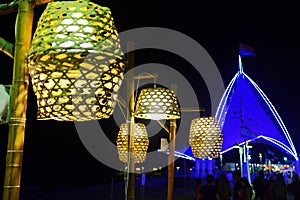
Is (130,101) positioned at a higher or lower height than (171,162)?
higher

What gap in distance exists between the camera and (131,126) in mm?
1856

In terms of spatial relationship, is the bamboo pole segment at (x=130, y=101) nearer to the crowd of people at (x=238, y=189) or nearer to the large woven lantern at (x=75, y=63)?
the large woven lantern at (x=75, y=63)

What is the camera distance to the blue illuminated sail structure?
22.8 metres

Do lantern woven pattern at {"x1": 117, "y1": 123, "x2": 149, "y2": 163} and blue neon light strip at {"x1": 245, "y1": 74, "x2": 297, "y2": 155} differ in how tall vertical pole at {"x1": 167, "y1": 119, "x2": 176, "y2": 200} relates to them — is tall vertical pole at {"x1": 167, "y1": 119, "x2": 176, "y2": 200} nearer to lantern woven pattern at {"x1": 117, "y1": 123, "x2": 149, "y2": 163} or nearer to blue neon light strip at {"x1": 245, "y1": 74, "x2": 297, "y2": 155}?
lantern woven pattern at {"x1": 117, "y1": 123, "x2": 149, "y2": 163}

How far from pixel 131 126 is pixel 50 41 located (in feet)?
3.57

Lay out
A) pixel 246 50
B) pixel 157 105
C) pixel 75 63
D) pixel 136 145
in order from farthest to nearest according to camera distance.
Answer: pixel 246 50
pixel 136 145
pixel 157 105
pixel 75 63

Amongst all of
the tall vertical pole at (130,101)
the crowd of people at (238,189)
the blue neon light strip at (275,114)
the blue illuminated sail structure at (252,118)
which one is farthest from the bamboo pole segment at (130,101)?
the blue neon light strip at (275,114)

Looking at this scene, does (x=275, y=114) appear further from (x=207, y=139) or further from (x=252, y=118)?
(x=207, y=139)

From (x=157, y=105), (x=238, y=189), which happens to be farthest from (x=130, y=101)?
(x=238, y=189)

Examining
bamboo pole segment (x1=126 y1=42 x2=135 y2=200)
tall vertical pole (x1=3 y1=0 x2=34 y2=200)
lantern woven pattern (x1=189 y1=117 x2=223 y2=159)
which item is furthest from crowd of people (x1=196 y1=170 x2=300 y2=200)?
tall vertical pole (x1=3 y1=0 x2=34 y2=200)

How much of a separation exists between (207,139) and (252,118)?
2352 cm

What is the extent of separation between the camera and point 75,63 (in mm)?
810

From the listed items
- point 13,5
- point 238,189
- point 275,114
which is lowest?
point 238,189

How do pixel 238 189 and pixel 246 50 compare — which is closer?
pixel 238 189
